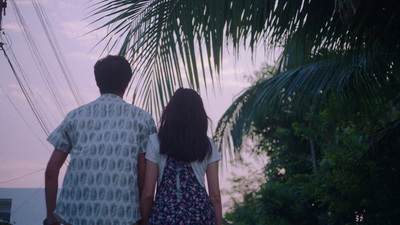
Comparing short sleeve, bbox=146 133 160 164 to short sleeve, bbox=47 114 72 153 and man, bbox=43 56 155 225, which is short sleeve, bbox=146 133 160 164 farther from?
short sleeve, bbox=47 114 72 153

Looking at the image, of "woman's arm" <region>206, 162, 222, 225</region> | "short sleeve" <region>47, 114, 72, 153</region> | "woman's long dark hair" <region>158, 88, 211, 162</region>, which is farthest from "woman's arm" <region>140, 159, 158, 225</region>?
"short sleeve" <region>47, 114, 72, 153</region>

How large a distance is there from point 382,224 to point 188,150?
2834 mm

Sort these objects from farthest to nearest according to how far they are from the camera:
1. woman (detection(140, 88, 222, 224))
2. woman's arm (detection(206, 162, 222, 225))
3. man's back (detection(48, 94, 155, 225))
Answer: woman's arm (detection(206, 162, 222, 225)) < woman (detection(140, 88, 222, 224)) < man's back (detection(48, 94, 155, 225))

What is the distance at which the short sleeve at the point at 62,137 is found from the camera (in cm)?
228

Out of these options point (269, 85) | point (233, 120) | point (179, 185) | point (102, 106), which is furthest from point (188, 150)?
point (233, 120)

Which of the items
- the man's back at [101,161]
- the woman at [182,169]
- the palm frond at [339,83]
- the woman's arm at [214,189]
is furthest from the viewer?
the palm frond at [339,83]

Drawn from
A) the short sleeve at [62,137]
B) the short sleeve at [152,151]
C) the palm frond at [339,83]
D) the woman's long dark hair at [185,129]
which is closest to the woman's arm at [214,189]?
the woman's long dark hair at [185,129]

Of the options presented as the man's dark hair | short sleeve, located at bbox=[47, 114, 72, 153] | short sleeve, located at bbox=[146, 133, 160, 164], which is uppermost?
the man's dark hair

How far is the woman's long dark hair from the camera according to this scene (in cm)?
235

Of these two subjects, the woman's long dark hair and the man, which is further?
the woman's long dark hair

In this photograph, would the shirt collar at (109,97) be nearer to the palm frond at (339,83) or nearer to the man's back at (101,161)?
the man's back at (101,161)

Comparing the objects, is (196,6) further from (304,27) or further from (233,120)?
(233,120)

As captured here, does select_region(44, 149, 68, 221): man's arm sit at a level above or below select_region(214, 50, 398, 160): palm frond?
below

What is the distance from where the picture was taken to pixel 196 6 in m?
2.93
